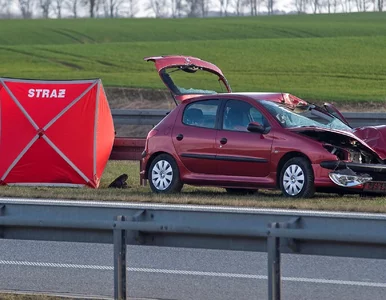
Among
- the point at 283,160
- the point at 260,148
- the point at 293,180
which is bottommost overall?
the point at 293,180

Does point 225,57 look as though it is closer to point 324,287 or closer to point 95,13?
point 324,287

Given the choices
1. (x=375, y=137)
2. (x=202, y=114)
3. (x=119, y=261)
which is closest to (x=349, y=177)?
(x=375, y=137)

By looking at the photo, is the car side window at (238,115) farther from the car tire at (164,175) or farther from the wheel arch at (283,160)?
the car tire at (164,175)

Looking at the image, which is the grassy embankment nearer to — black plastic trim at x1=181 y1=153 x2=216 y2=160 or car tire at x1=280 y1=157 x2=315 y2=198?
car tire at x1=280 y1=157 x2=315 y2=198

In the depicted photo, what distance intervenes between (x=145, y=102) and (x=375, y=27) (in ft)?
144

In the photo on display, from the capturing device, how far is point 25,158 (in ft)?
49.7

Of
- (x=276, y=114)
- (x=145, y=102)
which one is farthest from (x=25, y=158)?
(x=145, y=102)

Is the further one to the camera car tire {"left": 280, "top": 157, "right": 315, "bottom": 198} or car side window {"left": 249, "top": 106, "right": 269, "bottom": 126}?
car side window {"left": 249, "top": 106, "right": 269, "bottom": 126}

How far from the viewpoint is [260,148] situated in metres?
13.1

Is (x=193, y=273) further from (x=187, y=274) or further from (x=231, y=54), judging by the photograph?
(x=231, y=54)

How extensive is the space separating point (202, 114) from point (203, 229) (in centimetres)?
736

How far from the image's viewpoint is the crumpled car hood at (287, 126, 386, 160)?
12.8 metres

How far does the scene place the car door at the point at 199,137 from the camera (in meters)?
13.6

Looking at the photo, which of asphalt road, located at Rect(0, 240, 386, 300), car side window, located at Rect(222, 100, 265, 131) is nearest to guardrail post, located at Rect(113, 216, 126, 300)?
asphalt road, located at Rect(0, 240, 386, 300)
